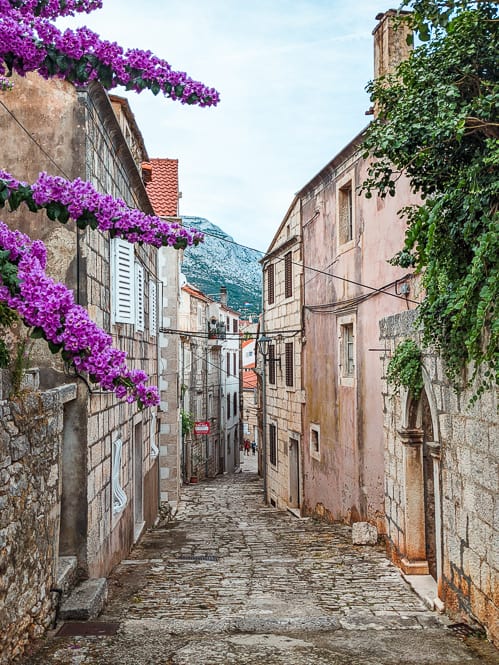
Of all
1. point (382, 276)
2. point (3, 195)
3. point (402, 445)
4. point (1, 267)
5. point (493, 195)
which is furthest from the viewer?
point (382, 276)

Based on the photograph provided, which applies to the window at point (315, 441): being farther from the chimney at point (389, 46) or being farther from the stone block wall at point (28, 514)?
the stone block wall at point (28, 514)

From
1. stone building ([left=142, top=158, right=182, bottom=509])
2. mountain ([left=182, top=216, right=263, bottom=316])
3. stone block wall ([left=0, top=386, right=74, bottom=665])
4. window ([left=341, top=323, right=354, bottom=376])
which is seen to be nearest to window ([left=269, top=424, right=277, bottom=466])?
stone building ([left=142, top=158, right=182, bottom=509])

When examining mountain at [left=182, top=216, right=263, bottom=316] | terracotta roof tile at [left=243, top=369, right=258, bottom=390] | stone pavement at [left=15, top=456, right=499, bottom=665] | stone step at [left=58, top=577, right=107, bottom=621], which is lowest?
stone pavement at [left=15, top=456, right=499, bottom=665]

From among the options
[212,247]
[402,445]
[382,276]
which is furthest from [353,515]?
[212,247]

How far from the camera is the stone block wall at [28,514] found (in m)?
4.88

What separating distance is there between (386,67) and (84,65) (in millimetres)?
9398

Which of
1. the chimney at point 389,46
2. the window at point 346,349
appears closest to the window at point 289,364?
the window at point 346,349

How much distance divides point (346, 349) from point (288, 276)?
5.70 m

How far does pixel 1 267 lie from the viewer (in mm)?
4055

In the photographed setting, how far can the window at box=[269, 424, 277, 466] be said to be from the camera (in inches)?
891

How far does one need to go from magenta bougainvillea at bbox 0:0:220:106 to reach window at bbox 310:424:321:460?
13.3 metres

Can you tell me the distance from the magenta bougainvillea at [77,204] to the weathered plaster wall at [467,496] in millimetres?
2915

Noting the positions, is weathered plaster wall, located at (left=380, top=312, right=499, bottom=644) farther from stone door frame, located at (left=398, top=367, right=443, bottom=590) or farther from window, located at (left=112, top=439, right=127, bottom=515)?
window, located at (left=112, top=439, right=127, bottom=515)

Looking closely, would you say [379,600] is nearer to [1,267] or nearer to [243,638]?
[243,638]
